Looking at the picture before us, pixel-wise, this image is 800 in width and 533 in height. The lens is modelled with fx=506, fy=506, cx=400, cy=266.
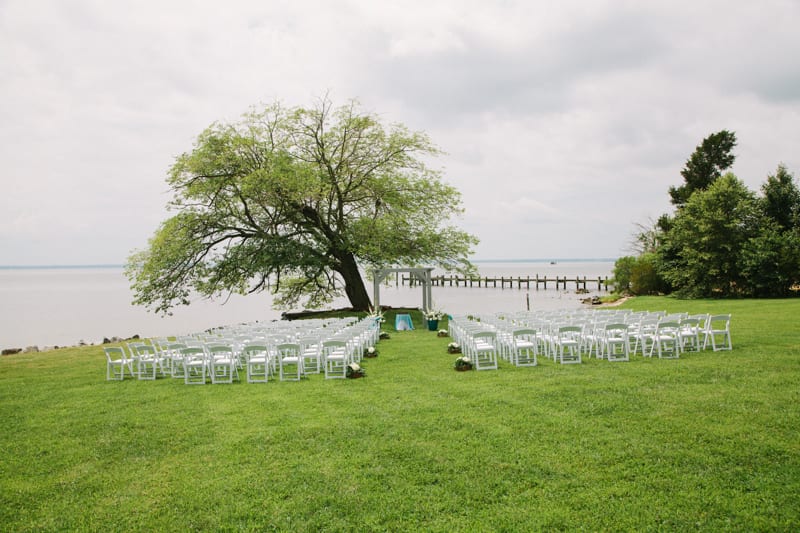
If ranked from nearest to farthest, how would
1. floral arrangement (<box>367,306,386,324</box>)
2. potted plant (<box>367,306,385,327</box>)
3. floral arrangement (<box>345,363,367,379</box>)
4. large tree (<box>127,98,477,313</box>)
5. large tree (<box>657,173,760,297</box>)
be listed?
floral arrangement (<box>345,363,367,379</box>), potted plant (<box>367,306,385,327</box>), floral arrangement (<box>367,306,386,324</box>), large tree (<box>127,98,477,313</box>), large tree (<box>657,173,760,297</box>)

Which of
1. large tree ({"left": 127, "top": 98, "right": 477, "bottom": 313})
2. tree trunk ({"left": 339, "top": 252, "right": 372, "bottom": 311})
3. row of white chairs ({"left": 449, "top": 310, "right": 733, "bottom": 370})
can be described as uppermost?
large tree ({"left": 127, "top": 98, "right": 477, "bottom": 313})

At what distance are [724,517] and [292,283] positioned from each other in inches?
1018

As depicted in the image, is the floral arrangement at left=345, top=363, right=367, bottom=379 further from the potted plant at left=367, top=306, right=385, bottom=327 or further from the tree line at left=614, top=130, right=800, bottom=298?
the tree line at left=614, top=130, right=800, bottom=298

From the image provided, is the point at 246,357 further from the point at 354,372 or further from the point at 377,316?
the point at 377,316

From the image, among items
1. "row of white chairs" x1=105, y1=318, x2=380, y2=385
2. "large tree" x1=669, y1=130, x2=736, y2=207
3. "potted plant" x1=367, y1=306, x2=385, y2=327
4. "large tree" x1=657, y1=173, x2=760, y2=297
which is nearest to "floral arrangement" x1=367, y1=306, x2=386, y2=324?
"potted plant" x1=367, y1=306, x2=385, y2=327

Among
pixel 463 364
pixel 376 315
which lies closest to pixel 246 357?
pixel 463 364

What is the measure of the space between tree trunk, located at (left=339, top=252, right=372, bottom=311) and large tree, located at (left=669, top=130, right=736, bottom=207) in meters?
27.1

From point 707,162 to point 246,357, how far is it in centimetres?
4016

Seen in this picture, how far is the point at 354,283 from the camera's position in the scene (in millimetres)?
27141

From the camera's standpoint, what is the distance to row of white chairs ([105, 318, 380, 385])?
967 centimetres

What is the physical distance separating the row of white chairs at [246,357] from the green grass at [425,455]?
3.10 feet

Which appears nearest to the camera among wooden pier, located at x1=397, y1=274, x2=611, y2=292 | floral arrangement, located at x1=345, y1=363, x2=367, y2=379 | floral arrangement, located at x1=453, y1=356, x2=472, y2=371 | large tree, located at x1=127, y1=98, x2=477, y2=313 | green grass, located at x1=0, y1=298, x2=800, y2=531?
green grass, located at x1=0, y1=298, x2=800, y2=531

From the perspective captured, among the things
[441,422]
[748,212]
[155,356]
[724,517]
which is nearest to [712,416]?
[724,517]

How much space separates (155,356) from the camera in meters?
10.6
